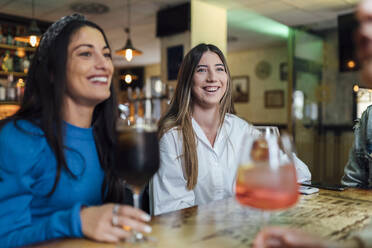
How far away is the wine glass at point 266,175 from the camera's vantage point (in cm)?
64

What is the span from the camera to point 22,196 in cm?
86

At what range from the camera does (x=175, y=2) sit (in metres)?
4.69

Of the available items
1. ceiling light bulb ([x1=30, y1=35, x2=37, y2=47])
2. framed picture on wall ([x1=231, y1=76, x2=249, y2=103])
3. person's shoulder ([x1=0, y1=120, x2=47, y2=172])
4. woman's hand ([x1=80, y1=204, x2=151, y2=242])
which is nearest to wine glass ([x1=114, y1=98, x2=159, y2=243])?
woman's hand ([x1=80, y1=204, x2=151, y2=242])

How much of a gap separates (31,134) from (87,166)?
0.64 ft

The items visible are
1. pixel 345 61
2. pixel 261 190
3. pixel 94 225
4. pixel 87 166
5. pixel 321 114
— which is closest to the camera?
pixel 261 190

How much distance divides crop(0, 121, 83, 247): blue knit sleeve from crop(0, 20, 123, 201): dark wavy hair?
0.04 metres

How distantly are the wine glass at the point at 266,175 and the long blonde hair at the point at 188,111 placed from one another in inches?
33.1

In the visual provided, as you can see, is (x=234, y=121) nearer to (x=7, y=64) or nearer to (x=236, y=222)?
(x=236, y=222)

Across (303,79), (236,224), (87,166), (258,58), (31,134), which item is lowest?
(236,224)

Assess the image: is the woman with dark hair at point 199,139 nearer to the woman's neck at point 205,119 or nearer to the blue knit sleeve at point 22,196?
the woman's neck at point 205,119

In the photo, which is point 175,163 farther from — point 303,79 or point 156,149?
point 303,79

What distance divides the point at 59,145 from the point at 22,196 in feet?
0.56

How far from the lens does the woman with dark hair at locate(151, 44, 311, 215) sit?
4.89ft

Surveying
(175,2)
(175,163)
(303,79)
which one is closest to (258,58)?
(303,79)
